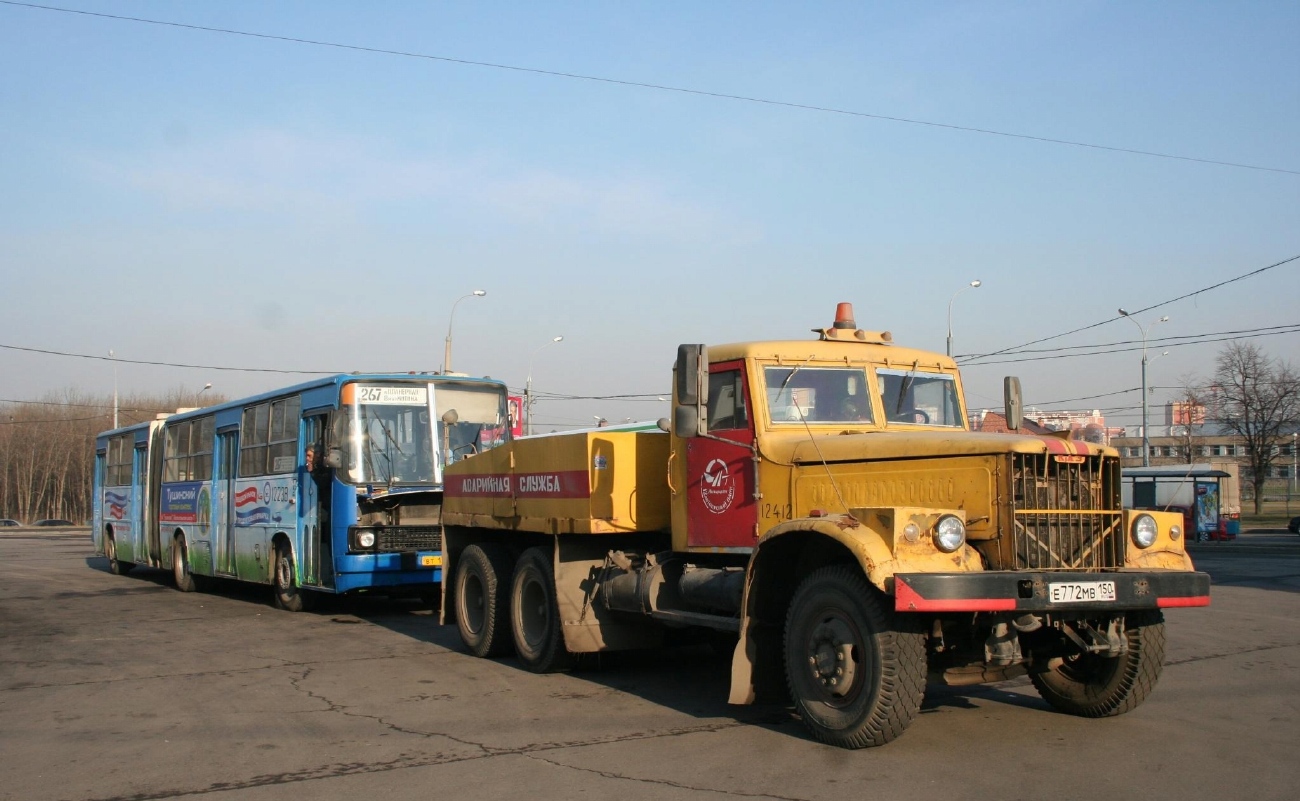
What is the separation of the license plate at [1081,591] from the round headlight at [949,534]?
556 millimetres

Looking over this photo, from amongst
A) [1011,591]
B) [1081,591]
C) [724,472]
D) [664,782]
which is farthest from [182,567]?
[1081,591]

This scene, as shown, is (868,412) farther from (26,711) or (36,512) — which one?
(36,512)

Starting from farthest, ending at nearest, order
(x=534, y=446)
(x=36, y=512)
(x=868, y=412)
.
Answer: (x=36, y=512) < (x=534, y=446) < (x=868, y=412)

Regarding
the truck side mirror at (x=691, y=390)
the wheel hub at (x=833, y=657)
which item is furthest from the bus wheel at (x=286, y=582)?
the wheel hub at (x=833, y=657)

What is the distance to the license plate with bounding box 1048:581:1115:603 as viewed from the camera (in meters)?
6.50

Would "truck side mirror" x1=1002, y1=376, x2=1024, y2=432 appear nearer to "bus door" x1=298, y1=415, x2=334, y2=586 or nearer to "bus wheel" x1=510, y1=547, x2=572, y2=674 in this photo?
"bus wheel" x1=510, y1=547, x2=572, y2=674

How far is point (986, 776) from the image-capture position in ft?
20.5

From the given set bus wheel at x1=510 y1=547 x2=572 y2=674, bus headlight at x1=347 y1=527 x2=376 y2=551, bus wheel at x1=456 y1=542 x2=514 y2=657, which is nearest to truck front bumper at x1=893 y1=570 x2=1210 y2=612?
bus wheel at x1=510 y1=547 x2=572 y2=674

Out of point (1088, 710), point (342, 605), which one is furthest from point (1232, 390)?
point (1088, 710)

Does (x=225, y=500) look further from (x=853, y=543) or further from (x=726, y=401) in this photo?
(x=853, y=543)

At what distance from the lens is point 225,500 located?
59.7 feet

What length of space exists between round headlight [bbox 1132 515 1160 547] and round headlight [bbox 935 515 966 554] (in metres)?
1.44

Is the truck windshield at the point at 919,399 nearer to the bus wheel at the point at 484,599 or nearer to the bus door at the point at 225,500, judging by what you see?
the bus wheel at the point at 484,599

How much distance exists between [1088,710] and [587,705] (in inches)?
140
